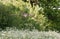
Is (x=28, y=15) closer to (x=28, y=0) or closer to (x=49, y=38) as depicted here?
(x=28, y=0)

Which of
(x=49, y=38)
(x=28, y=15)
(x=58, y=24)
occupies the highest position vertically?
(x=49, y=38)

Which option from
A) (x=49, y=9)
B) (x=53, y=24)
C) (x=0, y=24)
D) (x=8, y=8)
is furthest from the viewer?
(x=49, y=9)

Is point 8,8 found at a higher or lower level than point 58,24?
higher

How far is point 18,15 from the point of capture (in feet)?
33.1

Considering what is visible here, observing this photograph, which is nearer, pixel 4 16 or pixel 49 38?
pixel 49 38

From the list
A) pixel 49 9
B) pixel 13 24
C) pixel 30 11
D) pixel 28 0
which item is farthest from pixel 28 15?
pixel 49 9

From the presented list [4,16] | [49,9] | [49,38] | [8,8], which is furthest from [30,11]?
[49,38]

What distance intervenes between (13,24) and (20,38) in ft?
13.1

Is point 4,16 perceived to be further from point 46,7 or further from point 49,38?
point 46,7

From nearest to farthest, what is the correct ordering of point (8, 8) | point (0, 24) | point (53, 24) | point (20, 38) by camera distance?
point (20, 38) → point (0, 24) → point (8, 8) → point (53, 24)

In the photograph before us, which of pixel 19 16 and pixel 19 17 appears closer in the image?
pixel 19 17

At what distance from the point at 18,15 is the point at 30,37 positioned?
467 centimetres

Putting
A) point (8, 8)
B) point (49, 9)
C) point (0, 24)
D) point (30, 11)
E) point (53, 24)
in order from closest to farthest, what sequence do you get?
point (0, 24) → point (8, 8) → point (30, 11) → point (53, 24) → point (49, 9)

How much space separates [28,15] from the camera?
419 inches
